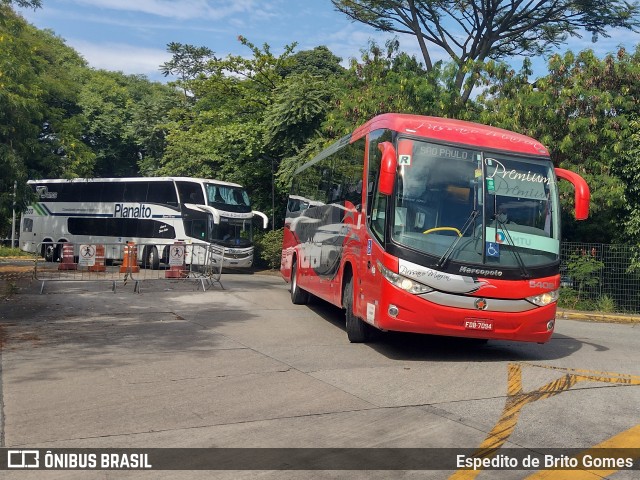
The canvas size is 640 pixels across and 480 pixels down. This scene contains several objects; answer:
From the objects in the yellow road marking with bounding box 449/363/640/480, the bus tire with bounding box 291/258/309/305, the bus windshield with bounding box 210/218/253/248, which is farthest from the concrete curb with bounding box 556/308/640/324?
the bus windshield with bounding box 210/218/253/248

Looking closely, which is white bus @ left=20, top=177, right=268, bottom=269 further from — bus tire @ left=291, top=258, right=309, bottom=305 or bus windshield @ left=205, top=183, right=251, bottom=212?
bus tire @ left=291, top=258, right=309, bottom=305

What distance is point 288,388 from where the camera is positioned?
781 centimetres

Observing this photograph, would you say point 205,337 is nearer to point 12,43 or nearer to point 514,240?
point 514,240

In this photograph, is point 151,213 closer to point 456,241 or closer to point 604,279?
point 604,279

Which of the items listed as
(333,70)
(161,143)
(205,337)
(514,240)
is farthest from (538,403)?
(161,143)

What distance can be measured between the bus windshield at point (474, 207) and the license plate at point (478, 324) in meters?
0.77

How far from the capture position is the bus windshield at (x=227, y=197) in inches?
1210

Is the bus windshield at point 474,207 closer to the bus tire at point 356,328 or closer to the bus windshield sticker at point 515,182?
the bus windshield sticker at point 515,182

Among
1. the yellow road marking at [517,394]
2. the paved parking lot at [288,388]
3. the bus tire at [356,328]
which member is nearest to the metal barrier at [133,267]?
the paved parking lot at [288,388]

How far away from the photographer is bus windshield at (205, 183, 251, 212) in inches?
1210

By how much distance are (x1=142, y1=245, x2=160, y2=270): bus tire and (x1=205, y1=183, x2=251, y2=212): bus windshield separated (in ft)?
15.0

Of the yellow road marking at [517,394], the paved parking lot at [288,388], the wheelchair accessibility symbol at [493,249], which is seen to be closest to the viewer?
the yellow road marking at [517,394]

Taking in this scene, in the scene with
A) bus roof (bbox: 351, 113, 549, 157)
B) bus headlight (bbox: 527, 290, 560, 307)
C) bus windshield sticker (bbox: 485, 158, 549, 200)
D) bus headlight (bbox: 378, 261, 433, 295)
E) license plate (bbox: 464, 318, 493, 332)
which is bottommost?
license plate (bbox: 464, 318, 493, 332)

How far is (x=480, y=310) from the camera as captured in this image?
9.31 meters
